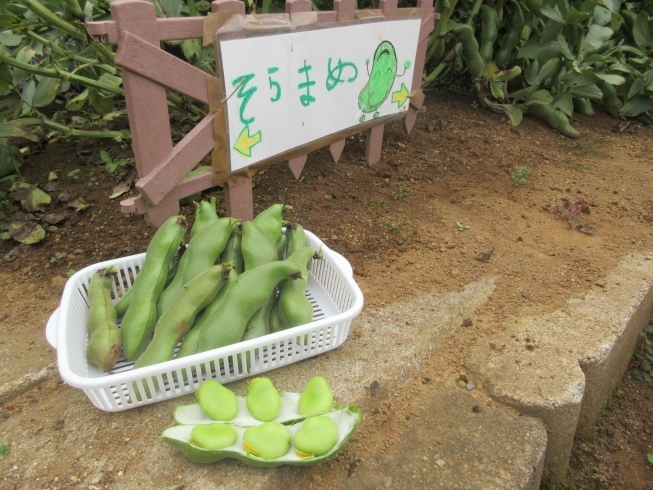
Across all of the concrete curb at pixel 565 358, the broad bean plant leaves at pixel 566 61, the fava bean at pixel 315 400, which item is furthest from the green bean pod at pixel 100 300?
the broad bean plant leaves at pixel 566 61

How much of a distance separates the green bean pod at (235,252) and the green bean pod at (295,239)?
0.18 meters

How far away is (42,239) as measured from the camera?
2301mm

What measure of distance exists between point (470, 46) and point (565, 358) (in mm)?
2289

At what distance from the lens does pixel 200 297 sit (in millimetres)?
1458

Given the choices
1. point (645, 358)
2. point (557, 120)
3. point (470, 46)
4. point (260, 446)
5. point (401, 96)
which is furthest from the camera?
point (557, 120)

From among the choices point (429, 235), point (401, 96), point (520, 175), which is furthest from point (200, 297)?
A: point (520, 175)

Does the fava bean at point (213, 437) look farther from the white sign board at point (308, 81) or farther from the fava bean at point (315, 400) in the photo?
the white sign board at point (308, 81)

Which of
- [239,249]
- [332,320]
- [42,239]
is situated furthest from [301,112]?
[42,239]

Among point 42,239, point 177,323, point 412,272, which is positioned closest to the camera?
point 177,323

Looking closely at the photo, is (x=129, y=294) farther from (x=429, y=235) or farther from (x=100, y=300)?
(x=429, y=235)

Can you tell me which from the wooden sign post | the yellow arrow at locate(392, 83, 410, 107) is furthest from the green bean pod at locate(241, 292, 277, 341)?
the yellow arrow at locate(392, 83, 410, 107)

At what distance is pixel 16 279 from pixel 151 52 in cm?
114

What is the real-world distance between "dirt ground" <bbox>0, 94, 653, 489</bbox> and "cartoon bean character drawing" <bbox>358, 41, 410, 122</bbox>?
378 millimetres

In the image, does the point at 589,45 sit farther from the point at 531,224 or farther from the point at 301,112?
the point at 301,112
